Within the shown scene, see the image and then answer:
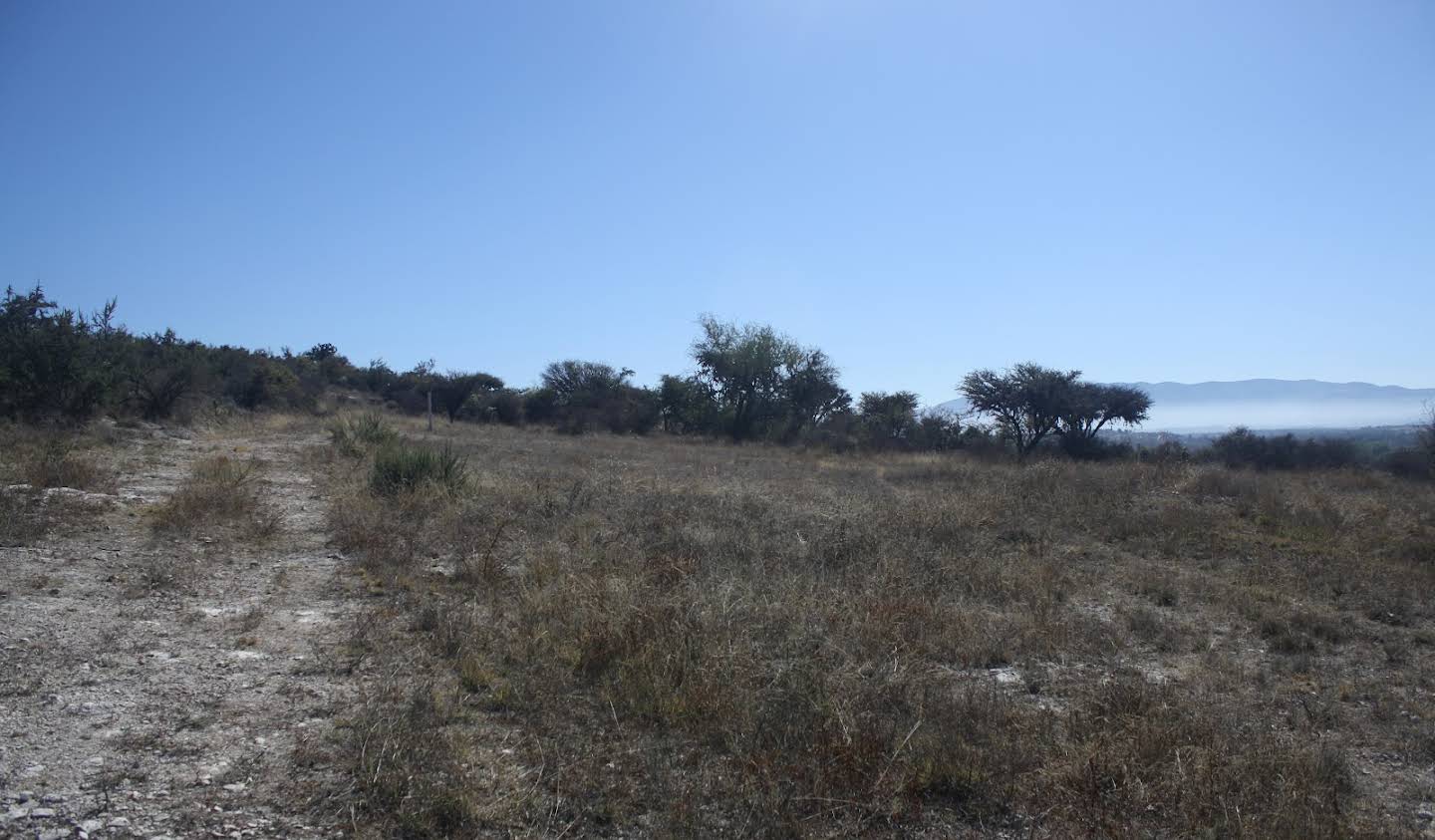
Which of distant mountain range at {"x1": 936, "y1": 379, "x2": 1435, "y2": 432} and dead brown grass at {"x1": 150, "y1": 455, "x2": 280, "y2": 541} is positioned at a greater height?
distant mountain range at {"x1": 936, "y1": 379, "x2": 1435, "y2": 432}

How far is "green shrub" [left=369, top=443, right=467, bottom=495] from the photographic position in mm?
11031

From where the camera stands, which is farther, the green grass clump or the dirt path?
the green grass clump

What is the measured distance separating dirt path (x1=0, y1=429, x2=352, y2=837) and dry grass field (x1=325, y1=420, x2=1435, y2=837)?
0.33m

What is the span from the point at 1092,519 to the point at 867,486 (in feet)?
15.7

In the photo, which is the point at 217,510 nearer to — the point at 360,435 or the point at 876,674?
the point at 876,674

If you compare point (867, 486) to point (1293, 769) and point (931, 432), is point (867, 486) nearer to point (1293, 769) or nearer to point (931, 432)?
point (1293, 769)

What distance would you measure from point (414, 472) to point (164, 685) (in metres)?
7.15

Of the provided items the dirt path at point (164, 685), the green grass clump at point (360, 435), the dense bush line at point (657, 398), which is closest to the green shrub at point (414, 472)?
the dirt path at point (164, 685)

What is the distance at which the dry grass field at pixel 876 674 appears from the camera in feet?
10.8

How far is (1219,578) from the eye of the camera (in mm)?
8242

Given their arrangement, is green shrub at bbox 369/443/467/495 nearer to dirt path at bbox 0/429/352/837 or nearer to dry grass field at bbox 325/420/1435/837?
dry grass field at bbox 325/420/1435/837

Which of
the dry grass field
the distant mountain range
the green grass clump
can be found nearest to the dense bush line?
the green grass clump

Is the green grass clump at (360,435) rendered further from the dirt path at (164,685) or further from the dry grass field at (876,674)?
the dirt path at (164,685)

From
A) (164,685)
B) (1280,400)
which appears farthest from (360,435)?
(1280,400)
